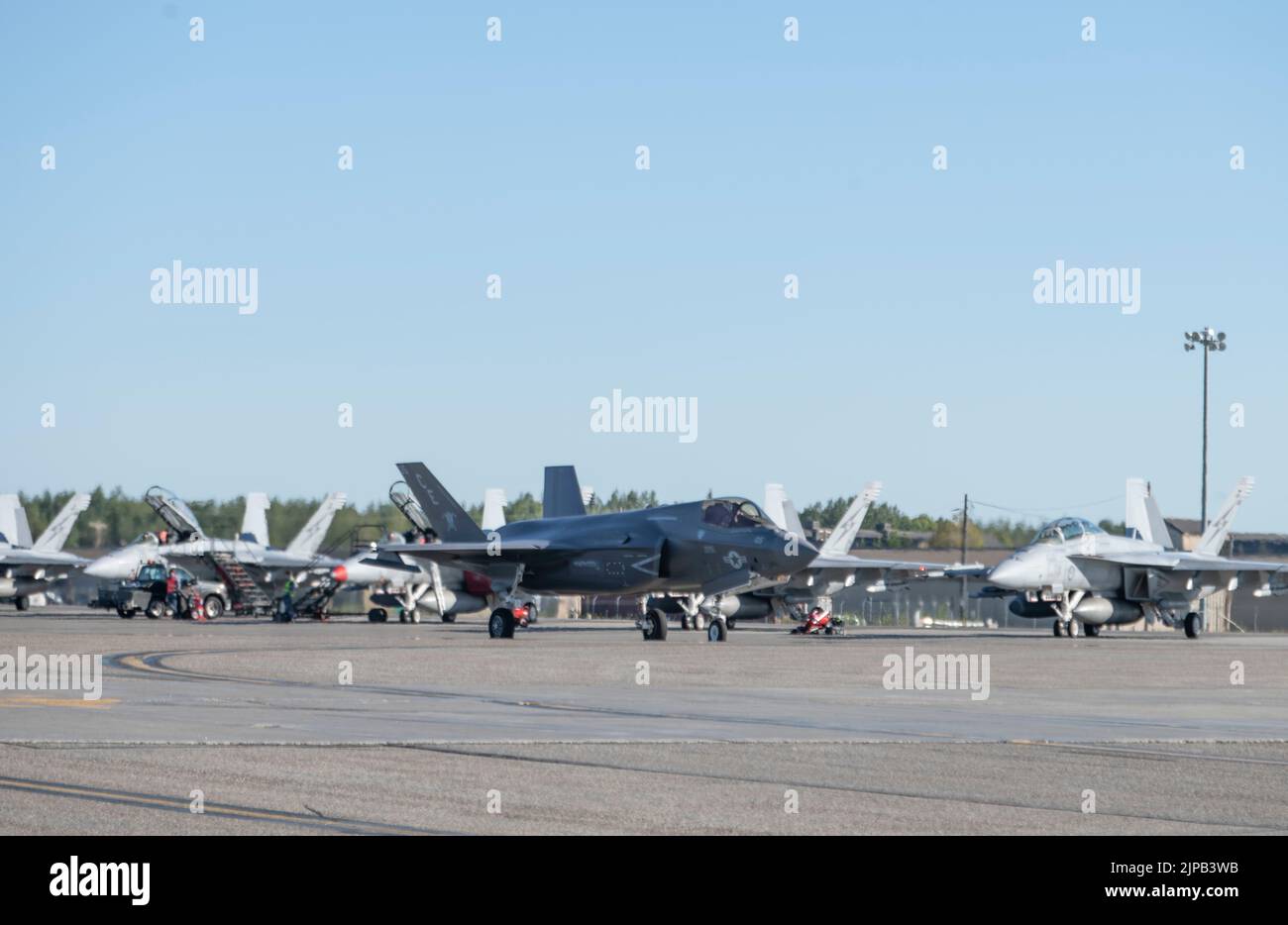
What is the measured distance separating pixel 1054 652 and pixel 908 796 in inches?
928

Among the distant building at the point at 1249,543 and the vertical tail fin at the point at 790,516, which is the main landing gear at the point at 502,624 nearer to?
the vertical tail fin at the point at 790,516

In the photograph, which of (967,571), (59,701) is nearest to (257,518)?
(967,571)

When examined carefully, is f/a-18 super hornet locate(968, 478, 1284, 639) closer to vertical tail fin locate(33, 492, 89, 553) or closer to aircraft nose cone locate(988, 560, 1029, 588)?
aircraft nose cone locate(988, 560, 1029, 588)

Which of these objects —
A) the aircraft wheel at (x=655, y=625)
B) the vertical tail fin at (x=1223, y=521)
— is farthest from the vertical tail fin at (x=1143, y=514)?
the aircraft wheel at (x=655, y=625)

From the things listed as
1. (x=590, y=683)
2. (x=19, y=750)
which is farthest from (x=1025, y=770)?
(x=590, y=683)

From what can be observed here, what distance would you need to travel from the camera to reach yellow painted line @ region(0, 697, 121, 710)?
1644cm

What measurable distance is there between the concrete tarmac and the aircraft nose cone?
17148 millimetres

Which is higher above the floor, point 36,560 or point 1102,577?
point 1102,577

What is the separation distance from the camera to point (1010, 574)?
42.2 meters

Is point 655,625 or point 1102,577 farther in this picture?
point 1102,577

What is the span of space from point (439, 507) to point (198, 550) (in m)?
19.5

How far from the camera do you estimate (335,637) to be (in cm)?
3856

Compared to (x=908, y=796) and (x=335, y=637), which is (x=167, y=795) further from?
(x=335, y=637)

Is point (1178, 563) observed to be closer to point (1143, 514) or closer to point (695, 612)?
point (1143, 514)
